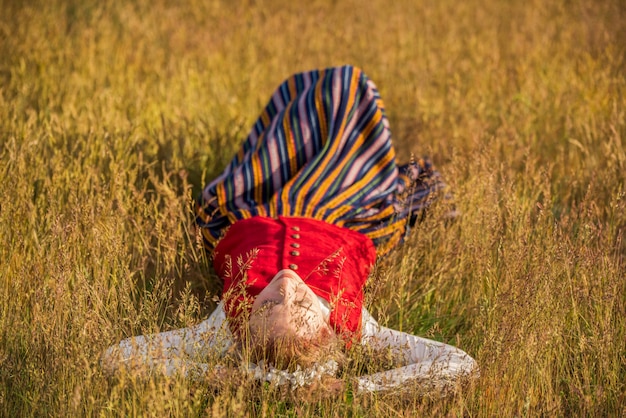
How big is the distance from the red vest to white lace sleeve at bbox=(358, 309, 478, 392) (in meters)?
0.15

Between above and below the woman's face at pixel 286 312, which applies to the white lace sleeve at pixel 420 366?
below

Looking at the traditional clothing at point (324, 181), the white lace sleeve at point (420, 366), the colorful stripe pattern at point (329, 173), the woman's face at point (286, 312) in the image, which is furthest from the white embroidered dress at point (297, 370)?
the colorful stripe pattern at point (329, 173)

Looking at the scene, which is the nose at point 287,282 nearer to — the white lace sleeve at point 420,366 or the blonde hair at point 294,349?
the blonde hair at point 294,349

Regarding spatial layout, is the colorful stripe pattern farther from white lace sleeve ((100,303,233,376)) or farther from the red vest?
white lace sleeve ((100,303,233,376))

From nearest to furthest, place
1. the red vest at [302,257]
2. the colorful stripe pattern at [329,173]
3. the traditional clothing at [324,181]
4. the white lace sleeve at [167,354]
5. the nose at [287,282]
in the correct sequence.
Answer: the white lace sleeve at [167,354] < the nose at [287,282] < the red vest at [302,257] < the traditional clothing at [324,181] < the colorful stripe pattern at [329,173]

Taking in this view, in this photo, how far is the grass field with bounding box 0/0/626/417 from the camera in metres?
2.20

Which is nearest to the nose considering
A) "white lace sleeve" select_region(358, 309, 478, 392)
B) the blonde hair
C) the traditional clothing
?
the blonde hair

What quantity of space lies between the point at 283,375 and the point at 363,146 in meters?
1.54

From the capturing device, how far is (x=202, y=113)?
432cm

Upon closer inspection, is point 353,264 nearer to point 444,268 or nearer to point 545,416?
point 444,268

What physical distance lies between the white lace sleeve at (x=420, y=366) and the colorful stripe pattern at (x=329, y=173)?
0.78 metres

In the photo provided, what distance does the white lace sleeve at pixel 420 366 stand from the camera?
2176mm

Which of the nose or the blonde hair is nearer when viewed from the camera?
the blonde hair

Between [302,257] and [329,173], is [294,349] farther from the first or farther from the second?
[329,173]
